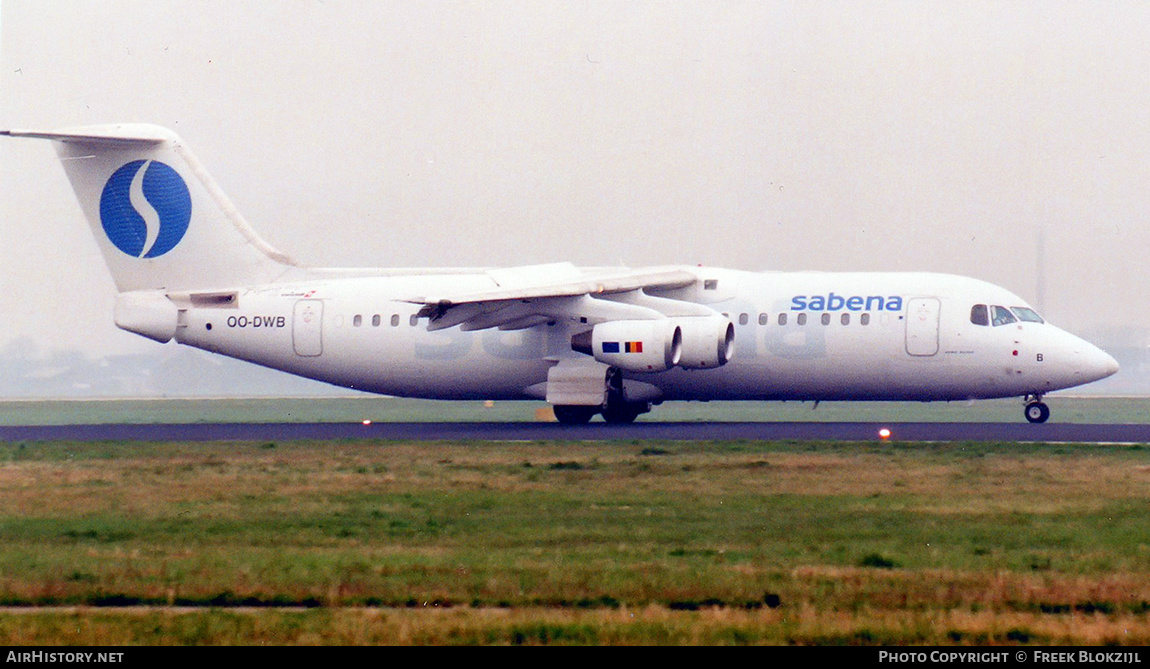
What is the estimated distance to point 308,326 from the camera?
3962 centimetres

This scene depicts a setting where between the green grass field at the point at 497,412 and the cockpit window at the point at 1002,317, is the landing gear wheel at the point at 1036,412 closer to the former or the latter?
the cockpit window at the point at 1002,317

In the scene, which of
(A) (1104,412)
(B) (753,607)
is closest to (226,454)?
(B) (753,607)

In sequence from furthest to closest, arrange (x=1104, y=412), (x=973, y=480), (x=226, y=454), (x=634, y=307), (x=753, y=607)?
1. (x=1104, y=412)
2. (x=634, y=307)
3. (x=226, y=454)
4. (x=973, y=480)
5. (x=753, y=607)

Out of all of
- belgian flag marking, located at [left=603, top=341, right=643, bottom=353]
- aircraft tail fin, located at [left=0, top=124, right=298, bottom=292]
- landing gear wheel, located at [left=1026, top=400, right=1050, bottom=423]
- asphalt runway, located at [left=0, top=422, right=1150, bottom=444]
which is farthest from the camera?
aircraft tail fin, located at [left=0, top=124, right=298, bottom=292]

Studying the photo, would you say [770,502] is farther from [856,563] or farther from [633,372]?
[633,372]

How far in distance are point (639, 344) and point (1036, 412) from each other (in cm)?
1015

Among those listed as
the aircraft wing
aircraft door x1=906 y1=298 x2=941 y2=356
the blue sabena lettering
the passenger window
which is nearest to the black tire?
the passenger window

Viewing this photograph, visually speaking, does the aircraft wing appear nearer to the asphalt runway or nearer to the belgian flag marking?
the belgian flag marking

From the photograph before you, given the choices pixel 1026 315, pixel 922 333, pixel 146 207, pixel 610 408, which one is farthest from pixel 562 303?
pixel 146 207

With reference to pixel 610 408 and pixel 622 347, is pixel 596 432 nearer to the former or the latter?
pixel 622 347

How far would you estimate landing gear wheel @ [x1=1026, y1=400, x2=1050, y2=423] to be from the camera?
36.6 m

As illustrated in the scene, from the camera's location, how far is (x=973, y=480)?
893 inches

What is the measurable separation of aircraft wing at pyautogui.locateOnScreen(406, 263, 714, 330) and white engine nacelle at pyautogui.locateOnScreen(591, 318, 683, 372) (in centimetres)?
93

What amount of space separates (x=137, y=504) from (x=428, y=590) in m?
8.78
